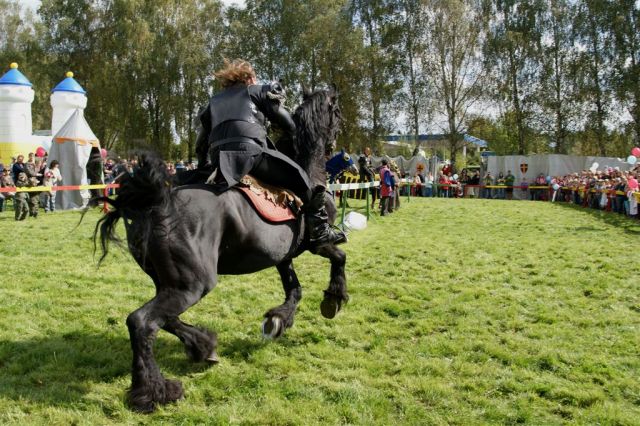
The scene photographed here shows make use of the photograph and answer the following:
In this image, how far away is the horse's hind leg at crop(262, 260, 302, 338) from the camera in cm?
481

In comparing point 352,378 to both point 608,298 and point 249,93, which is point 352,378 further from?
point 608,298

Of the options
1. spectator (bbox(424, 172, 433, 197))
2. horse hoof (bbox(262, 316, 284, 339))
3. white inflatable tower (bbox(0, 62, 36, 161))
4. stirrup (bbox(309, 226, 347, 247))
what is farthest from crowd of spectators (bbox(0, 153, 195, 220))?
spectator (bbox(424, 172, 433, 197))

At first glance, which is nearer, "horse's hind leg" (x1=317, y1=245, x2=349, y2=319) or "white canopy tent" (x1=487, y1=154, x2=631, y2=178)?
"horse's hind leg" (x1=317, y1=245, x2=349, y2=319)

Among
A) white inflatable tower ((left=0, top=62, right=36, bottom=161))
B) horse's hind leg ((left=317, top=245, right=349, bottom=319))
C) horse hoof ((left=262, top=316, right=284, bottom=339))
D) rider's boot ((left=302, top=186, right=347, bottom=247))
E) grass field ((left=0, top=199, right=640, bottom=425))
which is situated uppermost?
white inflatable tower ((left=0, top=62, right=36, bottom=161))

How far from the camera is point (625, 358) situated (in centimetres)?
472

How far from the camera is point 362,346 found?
503 centimetres

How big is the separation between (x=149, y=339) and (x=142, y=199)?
894mm

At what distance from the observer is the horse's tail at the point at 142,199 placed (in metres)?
3.48

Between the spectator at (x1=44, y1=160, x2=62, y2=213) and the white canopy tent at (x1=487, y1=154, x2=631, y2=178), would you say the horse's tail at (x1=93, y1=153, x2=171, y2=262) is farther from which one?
the white canopy tent at (x1=487, y1=154, x2=631, y2=178)

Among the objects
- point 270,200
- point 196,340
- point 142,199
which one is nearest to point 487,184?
point 270,200

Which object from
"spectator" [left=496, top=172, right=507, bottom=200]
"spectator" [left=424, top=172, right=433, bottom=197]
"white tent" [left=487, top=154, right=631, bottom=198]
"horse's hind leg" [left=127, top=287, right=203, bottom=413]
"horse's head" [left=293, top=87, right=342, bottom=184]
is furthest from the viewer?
"spectator" [left=496, top=172, right=507, bottom=200]

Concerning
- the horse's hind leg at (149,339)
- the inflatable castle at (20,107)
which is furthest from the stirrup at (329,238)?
the inflatable castle at (20,107)

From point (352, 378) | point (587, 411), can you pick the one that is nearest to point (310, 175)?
point (352, 378)

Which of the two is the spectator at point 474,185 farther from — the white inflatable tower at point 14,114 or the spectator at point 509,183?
the white inflatable tower at point 14,114
